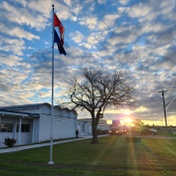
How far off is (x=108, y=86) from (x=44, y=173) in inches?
624

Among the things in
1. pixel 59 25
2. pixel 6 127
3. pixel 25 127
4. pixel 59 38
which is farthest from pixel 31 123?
pixel 59 25

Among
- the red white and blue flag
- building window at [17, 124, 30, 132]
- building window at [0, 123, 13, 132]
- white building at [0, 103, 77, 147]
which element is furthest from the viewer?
building window at [17, 124, 30, 132]

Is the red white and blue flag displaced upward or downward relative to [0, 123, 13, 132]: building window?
upward

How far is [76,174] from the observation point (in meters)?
8.67

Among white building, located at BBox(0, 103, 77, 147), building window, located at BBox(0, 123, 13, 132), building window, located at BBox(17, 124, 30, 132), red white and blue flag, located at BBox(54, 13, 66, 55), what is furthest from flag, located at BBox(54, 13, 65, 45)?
building window, located at BBox(17, 124, 30, 132)

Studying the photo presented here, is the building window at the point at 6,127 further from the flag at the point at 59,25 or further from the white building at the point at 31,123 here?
the flag at the point at 59,25

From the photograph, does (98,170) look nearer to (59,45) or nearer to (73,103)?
(59,45)

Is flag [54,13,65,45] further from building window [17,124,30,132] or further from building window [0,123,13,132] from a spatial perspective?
building window [17,124,30,132]

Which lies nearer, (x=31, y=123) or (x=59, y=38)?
(x=59, y=38)

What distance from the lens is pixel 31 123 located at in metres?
26.9

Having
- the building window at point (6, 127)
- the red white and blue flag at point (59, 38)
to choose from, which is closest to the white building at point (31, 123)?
the building window at point (6, 127)

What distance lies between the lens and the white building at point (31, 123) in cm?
2250

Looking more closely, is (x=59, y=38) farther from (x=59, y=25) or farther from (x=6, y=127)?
(x=6, y=127)

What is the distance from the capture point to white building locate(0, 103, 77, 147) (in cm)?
2250
